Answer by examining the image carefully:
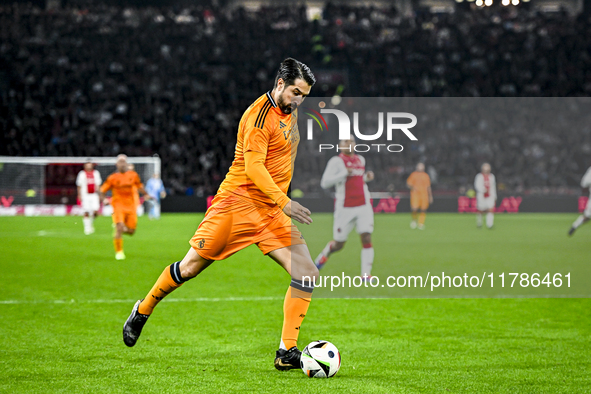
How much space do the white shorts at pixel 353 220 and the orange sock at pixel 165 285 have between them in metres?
4.00

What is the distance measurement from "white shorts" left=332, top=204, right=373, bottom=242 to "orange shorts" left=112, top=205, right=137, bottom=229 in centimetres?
478

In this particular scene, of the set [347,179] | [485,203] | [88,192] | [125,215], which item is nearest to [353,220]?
[347,179]

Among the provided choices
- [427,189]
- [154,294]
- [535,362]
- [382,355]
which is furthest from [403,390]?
[427,189]

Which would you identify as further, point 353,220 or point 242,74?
point 242,74

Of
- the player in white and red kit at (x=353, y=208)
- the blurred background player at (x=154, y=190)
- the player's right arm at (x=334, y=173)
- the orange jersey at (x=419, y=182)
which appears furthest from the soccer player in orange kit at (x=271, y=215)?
the blurred background player at (x=154, y=190)

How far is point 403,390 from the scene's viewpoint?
158 inches

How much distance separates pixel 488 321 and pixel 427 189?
13523mm

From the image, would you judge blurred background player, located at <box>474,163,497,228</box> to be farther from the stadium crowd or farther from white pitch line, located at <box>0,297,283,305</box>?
white pitch line, located at <box>0,297,283,305</box>

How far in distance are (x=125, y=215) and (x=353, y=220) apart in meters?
5.02

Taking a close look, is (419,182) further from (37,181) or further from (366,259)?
(37,181)

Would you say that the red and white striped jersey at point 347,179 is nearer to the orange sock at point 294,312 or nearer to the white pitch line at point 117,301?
the white pitch line at point 117,301

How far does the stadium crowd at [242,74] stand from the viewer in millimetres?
27219

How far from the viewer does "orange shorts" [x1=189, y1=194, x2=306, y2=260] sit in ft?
14.6

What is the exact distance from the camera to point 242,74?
29.9m
